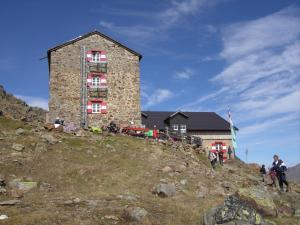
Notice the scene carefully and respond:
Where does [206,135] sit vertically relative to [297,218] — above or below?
above

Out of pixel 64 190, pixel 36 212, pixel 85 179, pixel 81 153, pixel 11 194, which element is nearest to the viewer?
pixel 36 212

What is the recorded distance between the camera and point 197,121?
54125 mm

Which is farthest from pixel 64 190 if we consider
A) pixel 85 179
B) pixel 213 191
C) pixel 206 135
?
pixel 206 135

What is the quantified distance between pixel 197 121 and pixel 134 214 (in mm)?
38650

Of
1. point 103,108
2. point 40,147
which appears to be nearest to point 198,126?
point 103,108

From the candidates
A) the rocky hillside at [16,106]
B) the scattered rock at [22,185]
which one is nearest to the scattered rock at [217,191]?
the scattered rock at [22,185]

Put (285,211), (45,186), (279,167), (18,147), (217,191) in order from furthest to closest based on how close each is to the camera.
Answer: (18,147), (279,167), (217,191), (45,186), (285,211)

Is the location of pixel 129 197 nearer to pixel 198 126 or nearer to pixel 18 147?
pixel 18 147

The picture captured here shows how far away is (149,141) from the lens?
104 feet

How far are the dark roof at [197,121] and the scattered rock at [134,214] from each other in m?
35.2

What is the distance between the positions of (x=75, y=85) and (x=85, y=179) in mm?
16874

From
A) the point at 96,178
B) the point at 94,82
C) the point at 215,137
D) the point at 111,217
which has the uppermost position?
the point at 94,82

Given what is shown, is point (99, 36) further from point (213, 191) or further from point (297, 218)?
point (297, 218)

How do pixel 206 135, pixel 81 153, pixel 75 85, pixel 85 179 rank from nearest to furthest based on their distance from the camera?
pixel 85 179, pixel 81 153, pixel 75 85, pixel 206 135
